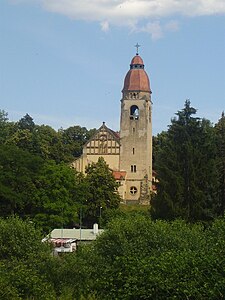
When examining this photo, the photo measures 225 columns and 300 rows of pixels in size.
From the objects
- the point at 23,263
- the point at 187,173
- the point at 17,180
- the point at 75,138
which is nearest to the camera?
the point at 23,263

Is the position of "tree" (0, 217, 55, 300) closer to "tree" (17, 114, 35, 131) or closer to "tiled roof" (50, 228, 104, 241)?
"tiled roof" (50, 228, 104, 241)

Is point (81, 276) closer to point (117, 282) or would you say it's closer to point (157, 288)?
point (117, 282)

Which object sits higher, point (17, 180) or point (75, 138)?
point (75, 138)

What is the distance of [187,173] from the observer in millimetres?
37812

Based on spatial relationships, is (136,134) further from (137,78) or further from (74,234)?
(74,234)

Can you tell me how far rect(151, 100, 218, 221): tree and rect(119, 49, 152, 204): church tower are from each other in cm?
2796

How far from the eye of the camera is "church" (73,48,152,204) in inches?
2665

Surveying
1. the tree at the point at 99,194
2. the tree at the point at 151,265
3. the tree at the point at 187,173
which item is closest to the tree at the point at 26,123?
the tree at the point at 99,194

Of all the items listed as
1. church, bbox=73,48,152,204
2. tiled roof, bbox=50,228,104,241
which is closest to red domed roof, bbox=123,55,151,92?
church, bbox=73,48,152,204

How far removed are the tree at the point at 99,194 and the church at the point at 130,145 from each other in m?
11.2

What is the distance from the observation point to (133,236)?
1065 inches

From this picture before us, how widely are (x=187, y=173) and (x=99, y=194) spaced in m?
17.8

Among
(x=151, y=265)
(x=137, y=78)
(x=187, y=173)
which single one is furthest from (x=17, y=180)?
(x=137, y=78)

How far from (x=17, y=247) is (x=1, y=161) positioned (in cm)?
2130
